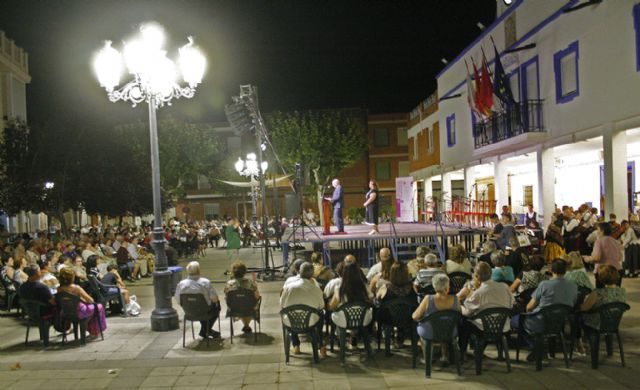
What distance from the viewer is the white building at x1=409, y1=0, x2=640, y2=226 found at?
12.3m

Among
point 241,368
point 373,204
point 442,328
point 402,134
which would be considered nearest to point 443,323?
point 442,328

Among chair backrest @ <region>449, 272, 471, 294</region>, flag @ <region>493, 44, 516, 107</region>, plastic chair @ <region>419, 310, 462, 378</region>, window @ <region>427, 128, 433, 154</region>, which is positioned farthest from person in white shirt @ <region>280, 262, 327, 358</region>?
window @ <region>427, 128, 433, 154</region>

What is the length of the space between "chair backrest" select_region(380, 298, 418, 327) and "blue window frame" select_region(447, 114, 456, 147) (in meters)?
18.2

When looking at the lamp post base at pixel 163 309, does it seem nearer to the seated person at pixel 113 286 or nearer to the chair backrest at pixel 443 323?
the seated person at pixel 113 286

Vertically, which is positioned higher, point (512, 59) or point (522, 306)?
point (512, 59)

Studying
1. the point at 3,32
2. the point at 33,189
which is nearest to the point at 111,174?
the point at 33,189

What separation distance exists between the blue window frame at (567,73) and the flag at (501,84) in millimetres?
1961

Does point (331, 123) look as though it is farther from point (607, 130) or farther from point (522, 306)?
point (522, 306)

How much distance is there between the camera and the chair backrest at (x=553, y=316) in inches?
226

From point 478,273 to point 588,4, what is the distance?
9.96m

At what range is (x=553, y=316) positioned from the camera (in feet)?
18.9

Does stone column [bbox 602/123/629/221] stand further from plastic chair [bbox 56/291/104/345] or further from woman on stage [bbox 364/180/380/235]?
plastic chair [bbox 56/291/104/345]

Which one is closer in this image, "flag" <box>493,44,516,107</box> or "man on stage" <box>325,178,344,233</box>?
"man on stage" <box>325,178,344,233</box>

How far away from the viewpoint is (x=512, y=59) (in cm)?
1764
